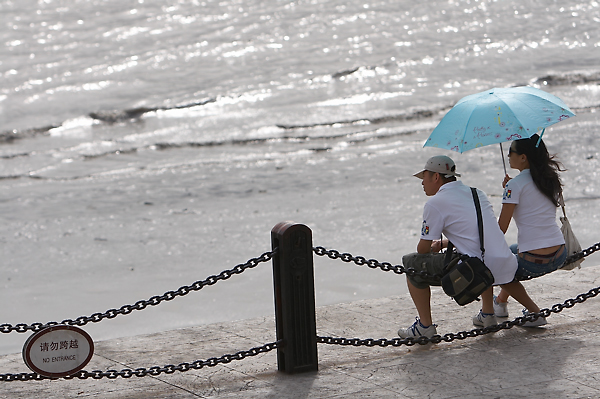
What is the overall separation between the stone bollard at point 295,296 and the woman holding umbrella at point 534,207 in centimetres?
130

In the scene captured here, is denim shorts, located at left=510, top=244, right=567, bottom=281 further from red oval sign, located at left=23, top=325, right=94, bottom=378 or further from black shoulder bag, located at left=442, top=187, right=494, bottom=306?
red oval sign, located at left=23, top=325, right=94, bottom=378

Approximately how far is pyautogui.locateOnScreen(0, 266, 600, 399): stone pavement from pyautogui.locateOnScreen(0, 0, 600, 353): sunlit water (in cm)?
92

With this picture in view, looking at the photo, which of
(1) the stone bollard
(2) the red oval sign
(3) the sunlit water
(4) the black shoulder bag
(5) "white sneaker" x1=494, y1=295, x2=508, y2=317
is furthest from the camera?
(3) the sunlit water

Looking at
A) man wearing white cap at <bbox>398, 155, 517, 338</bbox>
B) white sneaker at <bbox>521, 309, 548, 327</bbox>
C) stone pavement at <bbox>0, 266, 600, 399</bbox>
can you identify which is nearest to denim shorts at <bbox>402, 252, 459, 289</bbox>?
man wearing white cap at <bbox>398, 155, 517, 338</bbox>

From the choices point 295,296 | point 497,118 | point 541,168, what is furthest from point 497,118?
point 295,296

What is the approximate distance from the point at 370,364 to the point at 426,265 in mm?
649

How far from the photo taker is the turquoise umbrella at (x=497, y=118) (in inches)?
173

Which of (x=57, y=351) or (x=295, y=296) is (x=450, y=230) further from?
(x=57, y=351)

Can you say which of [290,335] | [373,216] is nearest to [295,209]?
[373,216]

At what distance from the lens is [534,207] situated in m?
4.58

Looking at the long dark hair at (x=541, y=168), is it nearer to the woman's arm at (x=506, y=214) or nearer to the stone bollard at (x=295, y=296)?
the woman's arm at (x=506, y=214)

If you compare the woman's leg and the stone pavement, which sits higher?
the woman's leg

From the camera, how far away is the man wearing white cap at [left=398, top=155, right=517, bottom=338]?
14.2ft

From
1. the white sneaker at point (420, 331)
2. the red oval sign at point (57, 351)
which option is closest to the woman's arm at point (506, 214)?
the white sneaker at point (420, 331)
